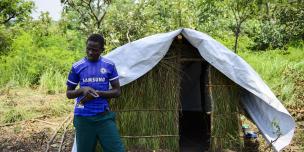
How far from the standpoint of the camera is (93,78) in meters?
3.80

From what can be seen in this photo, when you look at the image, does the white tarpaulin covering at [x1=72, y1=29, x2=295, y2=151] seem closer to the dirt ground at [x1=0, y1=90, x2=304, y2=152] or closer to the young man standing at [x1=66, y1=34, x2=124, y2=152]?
the dirt ground at [x1=0, y1=90, x2=304, y2=152]

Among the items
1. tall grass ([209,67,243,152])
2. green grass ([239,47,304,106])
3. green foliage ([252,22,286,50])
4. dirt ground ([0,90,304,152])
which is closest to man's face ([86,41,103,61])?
tall grass ([209,67,243,152])

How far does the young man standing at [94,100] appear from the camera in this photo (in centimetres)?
378

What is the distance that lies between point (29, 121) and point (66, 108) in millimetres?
1095

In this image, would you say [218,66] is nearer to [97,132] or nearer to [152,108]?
[152,108]

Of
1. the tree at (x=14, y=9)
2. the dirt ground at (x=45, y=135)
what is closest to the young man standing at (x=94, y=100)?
the dirt ground at (x=45, y=135)

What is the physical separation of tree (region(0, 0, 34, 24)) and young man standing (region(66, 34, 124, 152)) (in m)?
9.86

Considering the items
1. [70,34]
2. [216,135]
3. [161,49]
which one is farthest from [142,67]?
[70,34]

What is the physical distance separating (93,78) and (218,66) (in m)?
2.11

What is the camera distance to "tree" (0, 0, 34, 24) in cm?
1323

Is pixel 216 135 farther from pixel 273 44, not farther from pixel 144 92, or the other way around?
pixel 273 44

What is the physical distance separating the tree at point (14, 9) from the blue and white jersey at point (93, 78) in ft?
32.2

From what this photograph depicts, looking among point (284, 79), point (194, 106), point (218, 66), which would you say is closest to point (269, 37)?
point (284, 79)

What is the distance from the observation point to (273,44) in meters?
16.0
